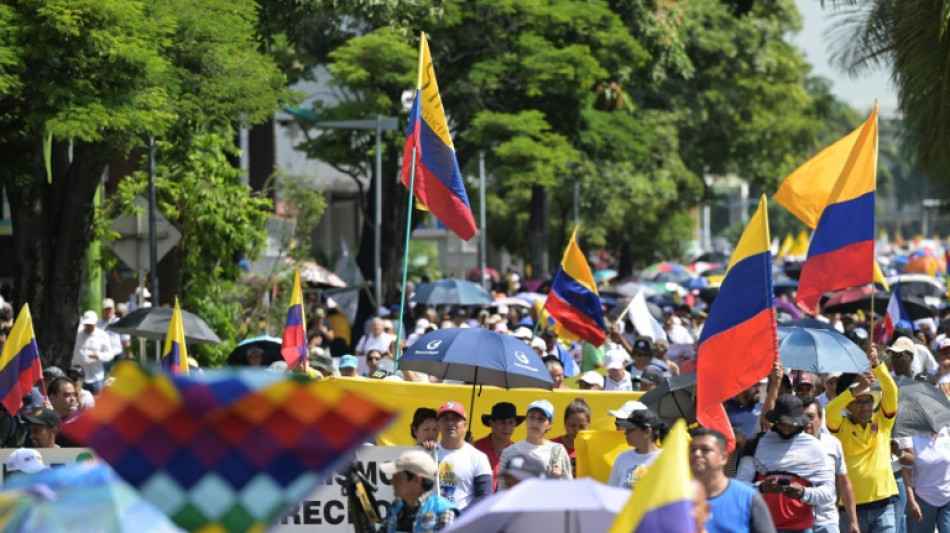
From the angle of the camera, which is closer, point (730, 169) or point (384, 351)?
point (384, 351)

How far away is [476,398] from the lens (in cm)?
1306

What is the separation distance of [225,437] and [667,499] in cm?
207

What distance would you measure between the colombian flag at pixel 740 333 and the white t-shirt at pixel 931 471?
8.36ft

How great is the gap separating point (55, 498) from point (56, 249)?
1459 cm

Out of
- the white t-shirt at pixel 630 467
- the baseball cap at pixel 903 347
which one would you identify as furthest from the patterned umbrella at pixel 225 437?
the baseball cap at pixel 903 347

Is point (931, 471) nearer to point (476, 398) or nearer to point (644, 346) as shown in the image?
point (476, 398)

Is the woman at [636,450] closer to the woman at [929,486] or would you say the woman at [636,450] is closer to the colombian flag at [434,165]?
the woman at [929,486]

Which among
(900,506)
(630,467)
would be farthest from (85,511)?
(900,506)

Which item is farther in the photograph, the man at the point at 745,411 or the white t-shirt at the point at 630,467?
the man at the point at 745,411

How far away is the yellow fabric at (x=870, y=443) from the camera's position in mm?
10633

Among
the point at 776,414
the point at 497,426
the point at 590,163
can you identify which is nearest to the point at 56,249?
the point at 497,426

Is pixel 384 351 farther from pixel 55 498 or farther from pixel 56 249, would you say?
pixel 55 498

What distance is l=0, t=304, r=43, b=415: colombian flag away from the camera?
1302cm

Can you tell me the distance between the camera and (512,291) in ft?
125
